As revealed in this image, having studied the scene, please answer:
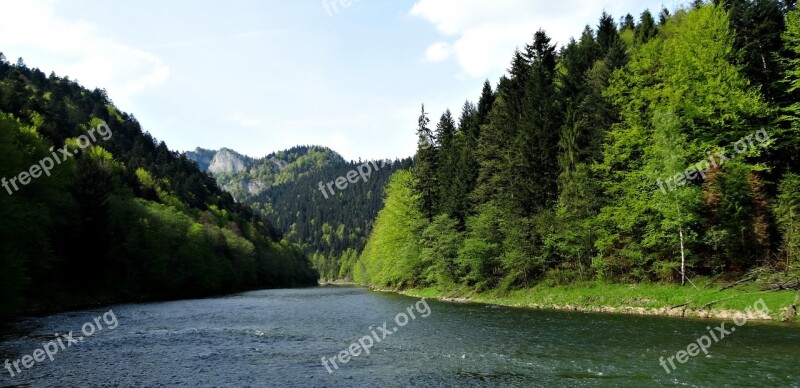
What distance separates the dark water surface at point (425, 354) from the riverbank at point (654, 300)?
2.68 meters

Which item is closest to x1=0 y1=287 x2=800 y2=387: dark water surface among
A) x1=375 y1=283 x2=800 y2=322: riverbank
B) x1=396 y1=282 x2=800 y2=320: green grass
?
x1=375 y1=283 x2=800 y2=322: riverbank

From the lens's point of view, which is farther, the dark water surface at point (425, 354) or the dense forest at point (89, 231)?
the dense forest at point (89, 231)

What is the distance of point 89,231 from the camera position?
204 ft

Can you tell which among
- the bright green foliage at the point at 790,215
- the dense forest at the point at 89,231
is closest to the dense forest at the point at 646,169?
the bright green foliage at the point at 790,215

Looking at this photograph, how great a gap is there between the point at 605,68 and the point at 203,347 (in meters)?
47.6

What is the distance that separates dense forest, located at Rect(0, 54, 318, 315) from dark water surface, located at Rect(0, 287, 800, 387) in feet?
40.8

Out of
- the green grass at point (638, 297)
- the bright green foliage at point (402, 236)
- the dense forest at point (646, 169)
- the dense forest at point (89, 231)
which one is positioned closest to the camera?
the green grass at point (638, 297)

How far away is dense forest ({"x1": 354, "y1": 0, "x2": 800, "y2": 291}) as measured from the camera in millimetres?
37312

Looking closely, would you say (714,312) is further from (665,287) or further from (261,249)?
(261,249)

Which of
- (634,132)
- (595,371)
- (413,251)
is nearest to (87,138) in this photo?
(413,251)

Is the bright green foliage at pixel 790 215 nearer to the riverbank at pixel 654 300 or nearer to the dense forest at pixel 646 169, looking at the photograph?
the dense forest at pixel 646 169

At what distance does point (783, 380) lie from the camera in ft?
53.8

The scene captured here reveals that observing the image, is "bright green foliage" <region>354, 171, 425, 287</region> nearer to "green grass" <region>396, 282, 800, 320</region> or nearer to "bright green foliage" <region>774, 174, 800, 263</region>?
"green grass" <region>396, 282, 800, 320</region>

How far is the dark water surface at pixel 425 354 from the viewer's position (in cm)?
1827
